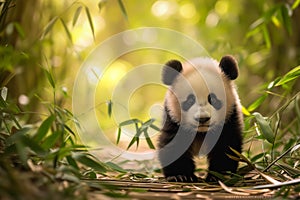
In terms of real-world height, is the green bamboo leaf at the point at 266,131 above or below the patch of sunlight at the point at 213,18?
below

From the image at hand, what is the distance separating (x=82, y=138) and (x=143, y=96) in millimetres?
4629

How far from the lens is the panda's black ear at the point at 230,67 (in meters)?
2.59

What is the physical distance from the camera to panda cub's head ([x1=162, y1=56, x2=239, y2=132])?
240 centimetres

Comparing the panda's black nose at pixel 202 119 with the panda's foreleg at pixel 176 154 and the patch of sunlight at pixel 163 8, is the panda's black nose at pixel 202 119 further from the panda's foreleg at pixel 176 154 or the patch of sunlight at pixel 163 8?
the patch of sunlight at pixel 163 8

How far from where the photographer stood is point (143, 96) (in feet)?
24.9

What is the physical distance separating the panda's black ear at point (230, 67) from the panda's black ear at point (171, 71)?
236 millimetres

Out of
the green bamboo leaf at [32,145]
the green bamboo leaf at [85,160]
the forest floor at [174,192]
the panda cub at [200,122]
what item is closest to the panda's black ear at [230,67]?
the panda cub at [200,122]

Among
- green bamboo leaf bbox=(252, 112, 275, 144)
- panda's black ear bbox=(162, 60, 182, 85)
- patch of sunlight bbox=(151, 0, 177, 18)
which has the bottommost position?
green bamboo leaf bbox=(252, 112, 275, 144)

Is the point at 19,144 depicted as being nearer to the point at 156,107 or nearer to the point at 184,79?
the point at 184,79

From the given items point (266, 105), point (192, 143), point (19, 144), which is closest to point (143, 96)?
point (266, 105)

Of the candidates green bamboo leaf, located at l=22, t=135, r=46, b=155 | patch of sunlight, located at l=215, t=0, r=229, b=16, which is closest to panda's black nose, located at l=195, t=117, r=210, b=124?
green bamboo leaf, located at l=22, t=135, r=46, b=155

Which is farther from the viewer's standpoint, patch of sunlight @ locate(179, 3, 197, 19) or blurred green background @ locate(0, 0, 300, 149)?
patch of sunlight @ locate(179, 3, 197, 19)

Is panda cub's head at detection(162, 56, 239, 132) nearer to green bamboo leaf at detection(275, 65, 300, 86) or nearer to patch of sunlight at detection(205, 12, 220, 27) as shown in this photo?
green bamboo leaf at detection(275, 65, 300, 86)

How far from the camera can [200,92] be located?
8.05 feet
